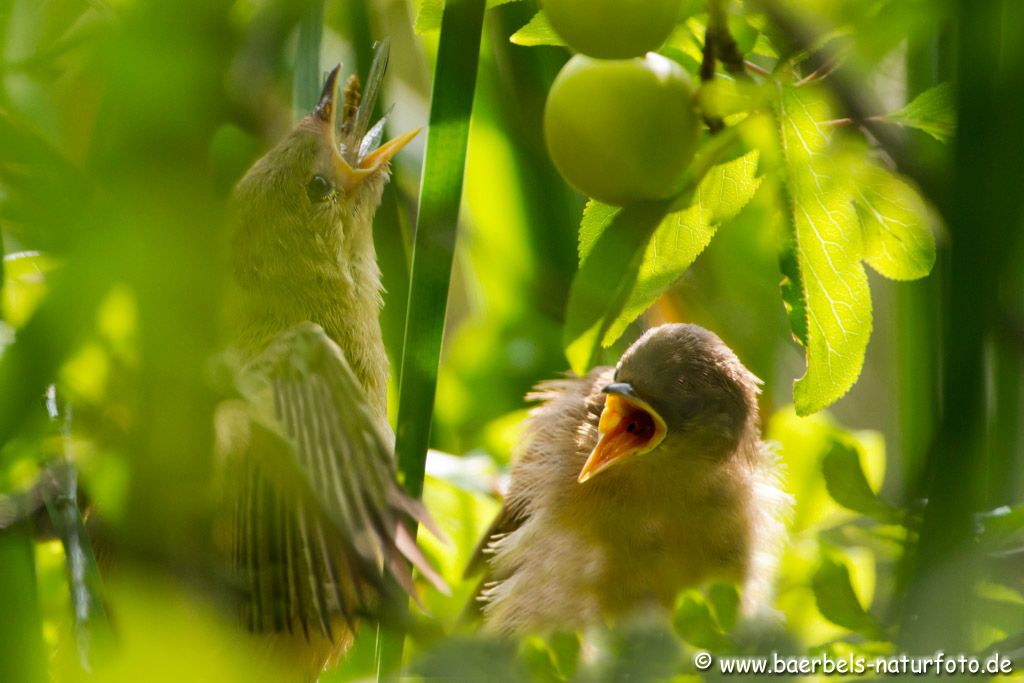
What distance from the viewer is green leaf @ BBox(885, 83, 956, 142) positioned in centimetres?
49

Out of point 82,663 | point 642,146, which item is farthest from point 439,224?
point 82,663

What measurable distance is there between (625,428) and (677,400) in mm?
60

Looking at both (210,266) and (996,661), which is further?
(996,661)

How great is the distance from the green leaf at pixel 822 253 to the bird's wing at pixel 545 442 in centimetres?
56

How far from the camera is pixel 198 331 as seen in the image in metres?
0.23

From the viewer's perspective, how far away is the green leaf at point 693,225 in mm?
505

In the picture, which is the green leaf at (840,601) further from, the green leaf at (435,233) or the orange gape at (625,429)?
the orange gape at (625,429)

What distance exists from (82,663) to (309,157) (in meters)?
0.66

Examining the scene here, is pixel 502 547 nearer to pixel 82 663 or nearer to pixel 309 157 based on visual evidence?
pixel 309 157

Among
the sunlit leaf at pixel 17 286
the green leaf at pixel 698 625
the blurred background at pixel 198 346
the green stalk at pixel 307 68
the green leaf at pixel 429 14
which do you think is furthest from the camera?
the green stalk at pixel 307 68

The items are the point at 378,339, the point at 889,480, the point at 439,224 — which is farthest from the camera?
the point at 889,480

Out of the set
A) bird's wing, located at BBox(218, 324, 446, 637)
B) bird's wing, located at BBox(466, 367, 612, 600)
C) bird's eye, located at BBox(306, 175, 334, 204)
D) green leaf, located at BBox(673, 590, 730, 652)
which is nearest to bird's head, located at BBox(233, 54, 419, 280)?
bird's eye, located at BBox(306, 175, 334, 204)

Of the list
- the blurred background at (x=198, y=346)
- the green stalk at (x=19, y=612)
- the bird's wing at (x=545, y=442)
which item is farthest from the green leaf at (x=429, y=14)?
the bird's wing at (x=545, y=442)

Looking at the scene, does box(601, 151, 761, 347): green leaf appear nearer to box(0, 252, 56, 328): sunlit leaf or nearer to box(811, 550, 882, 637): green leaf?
box(811, 550, 882, 637): green leaf
